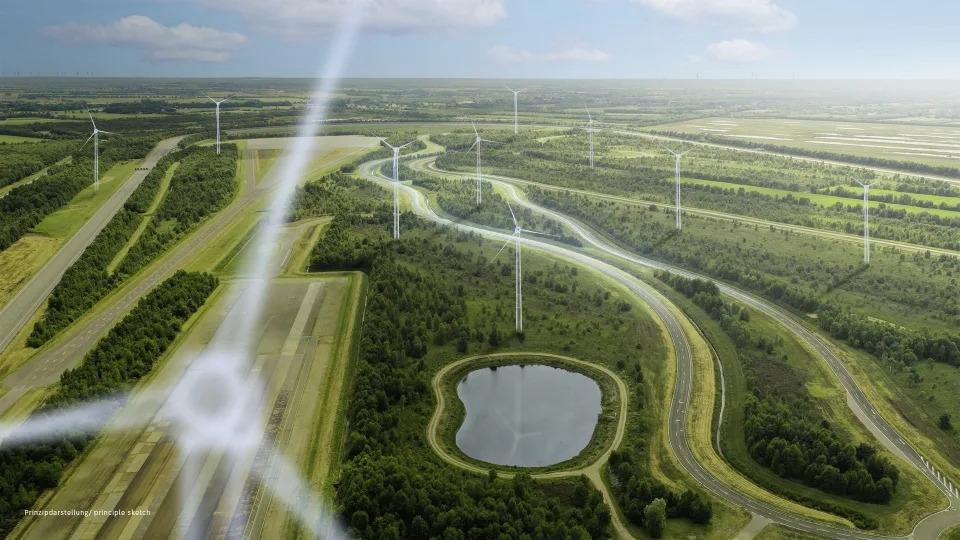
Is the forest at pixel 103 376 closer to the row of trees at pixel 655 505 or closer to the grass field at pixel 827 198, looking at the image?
the row of trees at pixel 655 505

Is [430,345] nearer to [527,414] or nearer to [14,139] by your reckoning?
[527,414]

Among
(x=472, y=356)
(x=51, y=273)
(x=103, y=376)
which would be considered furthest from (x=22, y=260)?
(x=472, y=356)

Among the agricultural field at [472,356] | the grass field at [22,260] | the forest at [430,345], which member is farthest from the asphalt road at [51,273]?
the forest at [430,345]

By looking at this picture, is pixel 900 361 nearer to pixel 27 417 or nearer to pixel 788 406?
pixel 788 406

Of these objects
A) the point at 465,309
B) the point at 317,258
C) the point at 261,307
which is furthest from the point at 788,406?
the point at 317,258

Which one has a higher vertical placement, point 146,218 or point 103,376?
point 146,218

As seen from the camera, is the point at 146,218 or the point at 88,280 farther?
the point at 146,218

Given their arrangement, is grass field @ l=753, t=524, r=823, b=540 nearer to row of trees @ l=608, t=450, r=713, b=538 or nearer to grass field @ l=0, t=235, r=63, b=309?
row of trees @ l=608, t=450, r=713, b=538
